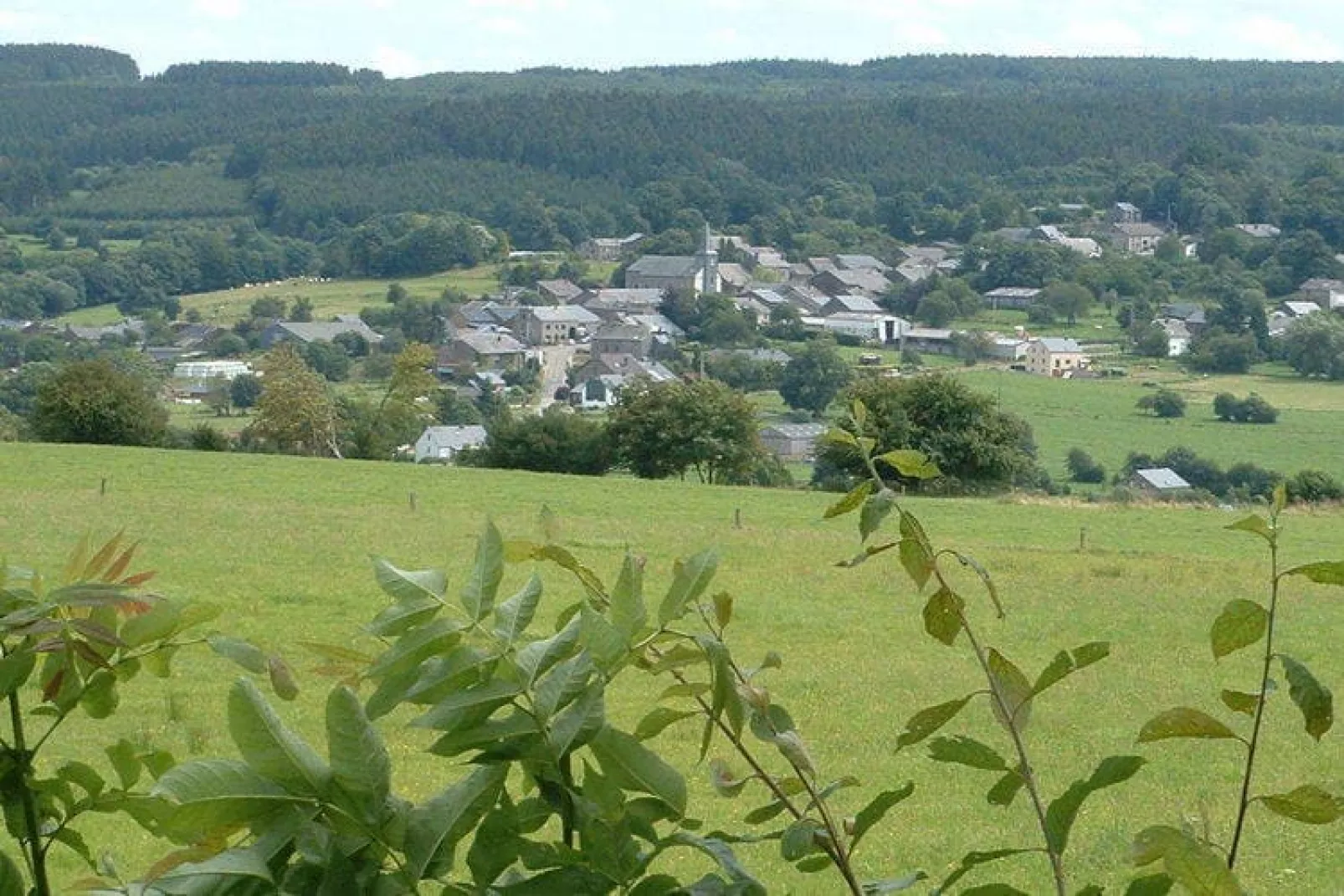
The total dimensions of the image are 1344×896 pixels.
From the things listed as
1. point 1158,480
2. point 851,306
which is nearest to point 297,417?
point 1158,480

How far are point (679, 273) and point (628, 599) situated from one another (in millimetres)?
89706

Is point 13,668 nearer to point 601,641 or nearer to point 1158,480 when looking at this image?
point 601,641

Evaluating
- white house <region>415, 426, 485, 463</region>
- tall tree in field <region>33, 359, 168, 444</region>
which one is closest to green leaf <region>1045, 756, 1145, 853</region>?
tall tree in field <region>33, 359, 168, 444</region>

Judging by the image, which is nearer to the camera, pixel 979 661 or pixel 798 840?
pixel 798 840

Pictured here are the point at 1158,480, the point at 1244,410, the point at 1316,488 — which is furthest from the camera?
the point at 1244,410

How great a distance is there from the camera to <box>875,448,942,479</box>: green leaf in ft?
3.69

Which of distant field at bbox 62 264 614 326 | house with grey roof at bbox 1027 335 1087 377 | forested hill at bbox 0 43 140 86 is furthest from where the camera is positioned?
forested hill at bbox 0 43 140 86

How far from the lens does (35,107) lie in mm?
143250

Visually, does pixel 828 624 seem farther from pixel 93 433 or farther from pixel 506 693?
pixel 93 433

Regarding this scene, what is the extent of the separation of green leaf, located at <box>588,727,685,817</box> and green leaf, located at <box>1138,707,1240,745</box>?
27 centimetres

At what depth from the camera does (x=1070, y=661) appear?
113cm

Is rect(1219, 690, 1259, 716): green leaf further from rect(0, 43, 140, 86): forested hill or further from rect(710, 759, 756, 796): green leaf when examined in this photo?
rect(0, 43, 140, 86): forested hill

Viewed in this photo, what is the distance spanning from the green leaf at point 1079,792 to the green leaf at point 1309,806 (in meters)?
0.11

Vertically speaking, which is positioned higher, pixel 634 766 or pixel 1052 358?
pixel 634 766
